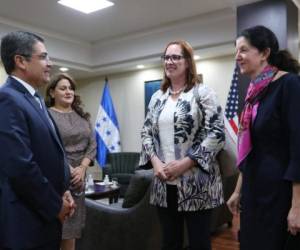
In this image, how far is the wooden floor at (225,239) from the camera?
3.43 meters

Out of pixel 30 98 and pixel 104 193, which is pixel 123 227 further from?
pixel 104 193

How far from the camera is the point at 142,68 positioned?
675 cm

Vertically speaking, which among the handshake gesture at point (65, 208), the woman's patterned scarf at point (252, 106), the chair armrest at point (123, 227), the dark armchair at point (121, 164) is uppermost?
A: the woman's patterned scarf at point (252, 106)

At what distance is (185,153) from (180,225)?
0.37 metres

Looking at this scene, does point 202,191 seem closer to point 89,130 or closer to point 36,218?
point 36,218

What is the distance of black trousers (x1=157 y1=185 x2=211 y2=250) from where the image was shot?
169 centimetres

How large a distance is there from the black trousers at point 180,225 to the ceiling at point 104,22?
10.2ft

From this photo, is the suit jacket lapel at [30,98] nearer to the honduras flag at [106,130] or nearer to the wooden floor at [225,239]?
the wooden floor at [225,239]

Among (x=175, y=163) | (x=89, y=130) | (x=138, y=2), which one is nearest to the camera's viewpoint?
(x=175, y=163)

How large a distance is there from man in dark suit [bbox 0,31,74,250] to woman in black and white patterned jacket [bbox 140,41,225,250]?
512mm

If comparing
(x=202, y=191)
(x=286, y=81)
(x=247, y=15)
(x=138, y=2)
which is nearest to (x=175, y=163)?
(x=202, y=191)

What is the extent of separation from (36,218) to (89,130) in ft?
3.80

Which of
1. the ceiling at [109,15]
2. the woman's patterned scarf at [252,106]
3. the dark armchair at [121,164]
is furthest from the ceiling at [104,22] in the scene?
the woman's patterned scarf at [252,106]

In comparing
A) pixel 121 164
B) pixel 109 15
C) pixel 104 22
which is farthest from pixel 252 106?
pixel 121 164
